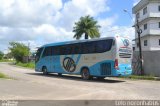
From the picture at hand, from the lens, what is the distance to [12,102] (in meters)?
12.2

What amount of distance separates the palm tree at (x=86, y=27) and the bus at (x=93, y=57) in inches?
1261

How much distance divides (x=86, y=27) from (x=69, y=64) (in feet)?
116

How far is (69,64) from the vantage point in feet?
87.6

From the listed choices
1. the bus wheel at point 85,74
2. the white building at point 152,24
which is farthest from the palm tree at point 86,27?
the bus wheel at point 85,74

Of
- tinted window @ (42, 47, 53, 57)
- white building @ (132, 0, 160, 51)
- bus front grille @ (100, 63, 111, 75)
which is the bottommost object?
bus front grille @ (100, 63, 111, 75)

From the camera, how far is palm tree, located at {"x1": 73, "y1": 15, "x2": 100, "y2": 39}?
61094 millimetres

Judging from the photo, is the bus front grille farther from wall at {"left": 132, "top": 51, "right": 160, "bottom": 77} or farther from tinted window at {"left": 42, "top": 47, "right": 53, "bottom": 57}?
tinted window at {"left": 42, "top": 47, "right": 53, "bottom": 57}

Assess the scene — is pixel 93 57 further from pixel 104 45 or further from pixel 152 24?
pixel 152 24

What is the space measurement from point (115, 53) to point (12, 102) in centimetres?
1139

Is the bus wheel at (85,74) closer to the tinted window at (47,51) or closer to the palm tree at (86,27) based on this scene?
the tinted window at (47,51)

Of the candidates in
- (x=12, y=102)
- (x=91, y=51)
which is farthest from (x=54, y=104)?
(x=91, y=51)

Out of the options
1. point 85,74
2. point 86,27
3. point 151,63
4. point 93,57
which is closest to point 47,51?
point 85,74

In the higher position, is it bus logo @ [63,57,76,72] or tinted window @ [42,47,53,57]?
tinted window @ [42,47,53,57]

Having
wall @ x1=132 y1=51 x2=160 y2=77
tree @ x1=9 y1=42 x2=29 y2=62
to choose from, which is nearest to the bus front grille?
wall @ x1=132 y1=51 x2=160 y2=77
